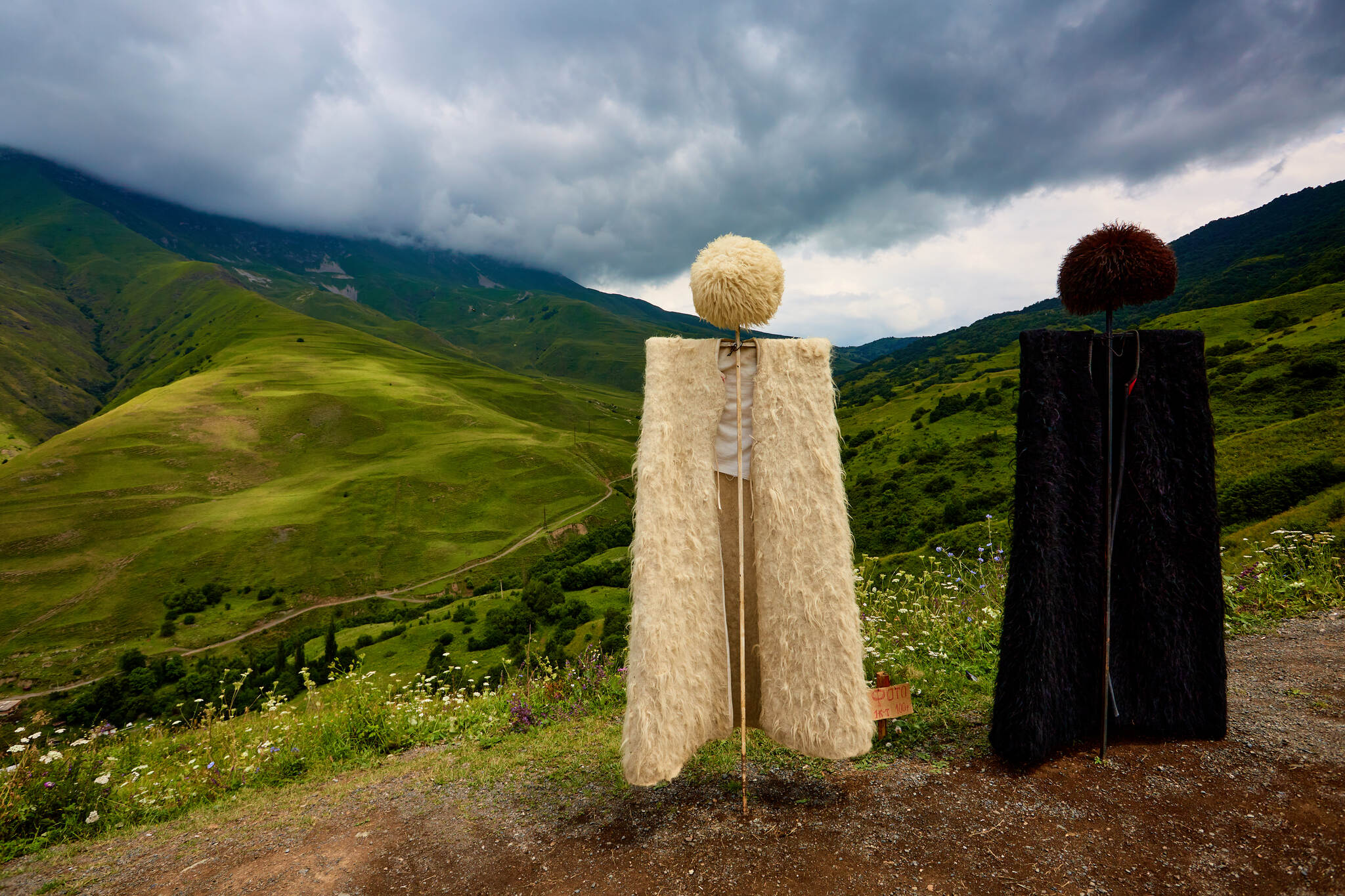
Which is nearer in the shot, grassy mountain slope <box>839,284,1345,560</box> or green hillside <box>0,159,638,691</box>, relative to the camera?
grassy mountain slope <box>839,284,1345,560</box>

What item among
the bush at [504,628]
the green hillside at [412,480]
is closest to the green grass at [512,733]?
the green hillside at [412,480]

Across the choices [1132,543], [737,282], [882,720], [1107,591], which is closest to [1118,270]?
[1132,543]

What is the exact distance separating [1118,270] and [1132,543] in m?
1.99

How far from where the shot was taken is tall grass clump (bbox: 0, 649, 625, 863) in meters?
4.80

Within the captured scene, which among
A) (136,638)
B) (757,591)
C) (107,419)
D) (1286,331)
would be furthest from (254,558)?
(1286,331)

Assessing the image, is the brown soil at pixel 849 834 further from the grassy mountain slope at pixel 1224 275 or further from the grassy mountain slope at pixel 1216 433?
the grassy mountain slope at pixel 1224 275

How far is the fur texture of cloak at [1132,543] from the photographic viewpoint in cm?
398

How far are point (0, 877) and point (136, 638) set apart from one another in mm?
75077

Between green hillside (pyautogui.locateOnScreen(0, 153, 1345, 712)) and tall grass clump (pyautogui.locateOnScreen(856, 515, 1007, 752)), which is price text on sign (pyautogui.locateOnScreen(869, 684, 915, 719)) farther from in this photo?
green hillside (pyautogui.locateOnScreen(0, 153, 1345, 712))

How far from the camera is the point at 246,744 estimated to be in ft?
20.1

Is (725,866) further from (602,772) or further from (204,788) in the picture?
(204,788)

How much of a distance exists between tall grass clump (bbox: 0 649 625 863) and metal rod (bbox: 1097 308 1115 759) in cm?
442

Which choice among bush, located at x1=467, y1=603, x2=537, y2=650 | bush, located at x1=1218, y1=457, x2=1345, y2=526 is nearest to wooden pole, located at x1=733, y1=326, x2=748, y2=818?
bush, located at x1=1218, y1=457, x2=1345, y2=526

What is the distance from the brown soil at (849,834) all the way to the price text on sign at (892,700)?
0.38m
